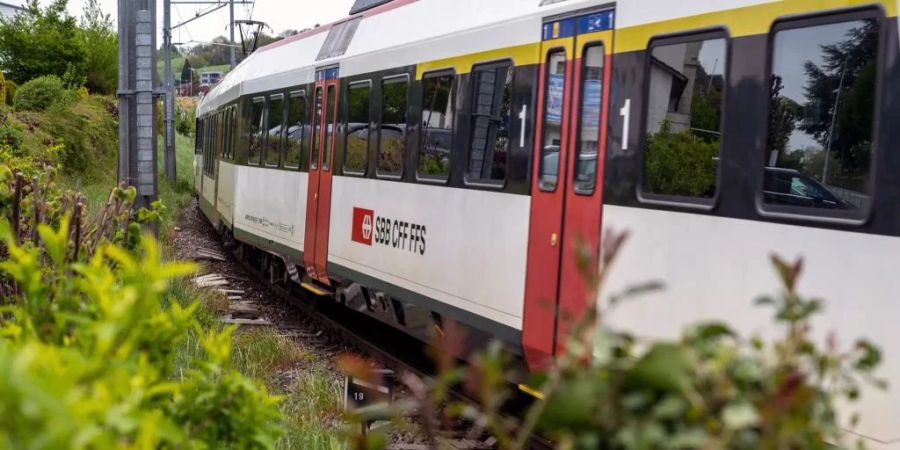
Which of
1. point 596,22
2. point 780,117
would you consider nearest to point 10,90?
point 596,22

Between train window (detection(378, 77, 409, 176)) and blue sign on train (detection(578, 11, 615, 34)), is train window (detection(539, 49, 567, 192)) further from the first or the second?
train window (detection(378, 77, 409, 176))

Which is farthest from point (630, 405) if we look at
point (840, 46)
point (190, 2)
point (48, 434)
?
point (190, 2)

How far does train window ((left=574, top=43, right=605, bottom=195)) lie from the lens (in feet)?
20.5

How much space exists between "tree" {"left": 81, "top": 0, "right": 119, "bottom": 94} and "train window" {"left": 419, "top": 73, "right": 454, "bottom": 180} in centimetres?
2940

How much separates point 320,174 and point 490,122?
12.4 feet

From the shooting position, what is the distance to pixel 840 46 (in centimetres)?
474

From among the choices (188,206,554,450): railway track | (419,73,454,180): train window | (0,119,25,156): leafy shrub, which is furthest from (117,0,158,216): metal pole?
(0,119,25,156): leafy shrub

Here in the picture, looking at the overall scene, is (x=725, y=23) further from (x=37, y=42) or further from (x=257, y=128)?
(x=37, y=42)

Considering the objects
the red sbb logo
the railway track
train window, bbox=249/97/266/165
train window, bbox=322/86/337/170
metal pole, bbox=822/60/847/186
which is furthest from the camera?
train window, bbox=249/97/266/165

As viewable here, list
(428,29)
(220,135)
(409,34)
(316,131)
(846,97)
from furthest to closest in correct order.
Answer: (220,135)
(316,131)
(409,34)
(428,29)
(846,97)

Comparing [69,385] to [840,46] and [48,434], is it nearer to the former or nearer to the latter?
[48,434]

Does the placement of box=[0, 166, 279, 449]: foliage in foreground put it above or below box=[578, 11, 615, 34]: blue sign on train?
below

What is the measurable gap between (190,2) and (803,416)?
31534 millimetres

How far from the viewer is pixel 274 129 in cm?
1302
